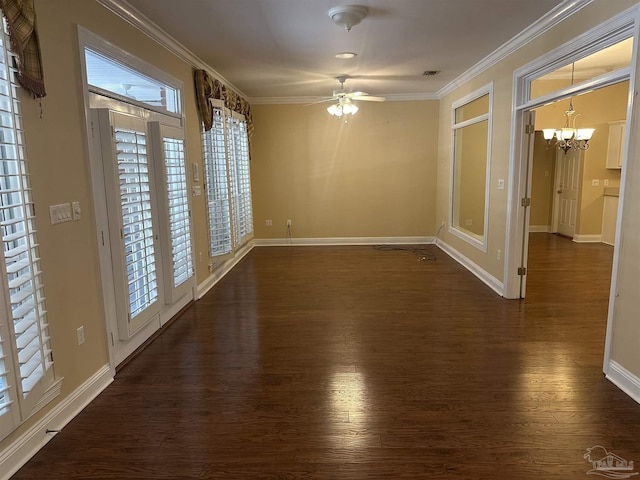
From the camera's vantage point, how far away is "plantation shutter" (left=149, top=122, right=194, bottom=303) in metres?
3.72

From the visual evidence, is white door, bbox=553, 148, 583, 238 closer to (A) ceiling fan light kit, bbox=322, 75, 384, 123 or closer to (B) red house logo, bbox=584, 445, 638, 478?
(A) ceiling fan light kit, bbox=322, 75, 384, 123

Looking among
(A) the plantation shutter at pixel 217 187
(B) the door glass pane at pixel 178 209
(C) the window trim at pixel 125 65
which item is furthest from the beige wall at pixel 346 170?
(B) the door glass pane at pixel 178 209

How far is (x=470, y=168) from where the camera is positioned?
6445 millimetres

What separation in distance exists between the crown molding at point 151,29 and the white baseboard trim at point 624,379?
14.2 feet

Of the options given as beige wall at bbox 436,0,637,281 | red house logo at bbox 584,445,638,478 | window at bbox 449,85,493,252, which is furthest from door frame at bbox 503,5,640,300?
red house logo at bbox 584,445,638,478

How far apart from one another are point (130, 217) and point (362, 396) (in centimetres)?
217

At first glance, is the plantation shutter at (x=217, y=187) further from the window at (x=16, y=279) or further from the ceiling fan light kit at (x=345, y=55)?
the window at (x=16, y=279)

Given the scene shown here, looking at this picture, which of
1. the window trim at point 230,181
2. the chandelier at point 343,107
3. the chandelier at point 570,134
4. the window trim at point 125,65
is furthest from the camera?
the chandelier at point 570,134

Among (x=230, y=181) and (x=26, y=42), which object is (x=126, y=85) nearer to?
(x=26, y=42)

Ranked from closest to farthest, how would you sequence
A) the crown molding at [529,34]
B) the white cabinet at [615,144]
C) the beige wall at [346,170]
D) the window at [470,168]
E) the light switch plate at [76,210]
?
the light switch plate at [76,210] < the crown molding at [529,34] < the window at [470,168] < the white cabinet at [615,144] < the beige wall at [346,170]

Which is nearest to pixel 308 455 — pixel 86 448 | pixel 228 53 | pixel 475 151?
pixel 86 448

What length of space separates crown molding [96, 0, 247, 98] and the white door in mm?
6908

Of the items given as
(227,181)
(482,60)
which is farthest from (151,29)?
(482,60)

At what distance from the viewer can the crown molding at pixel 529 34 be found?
127 inches
